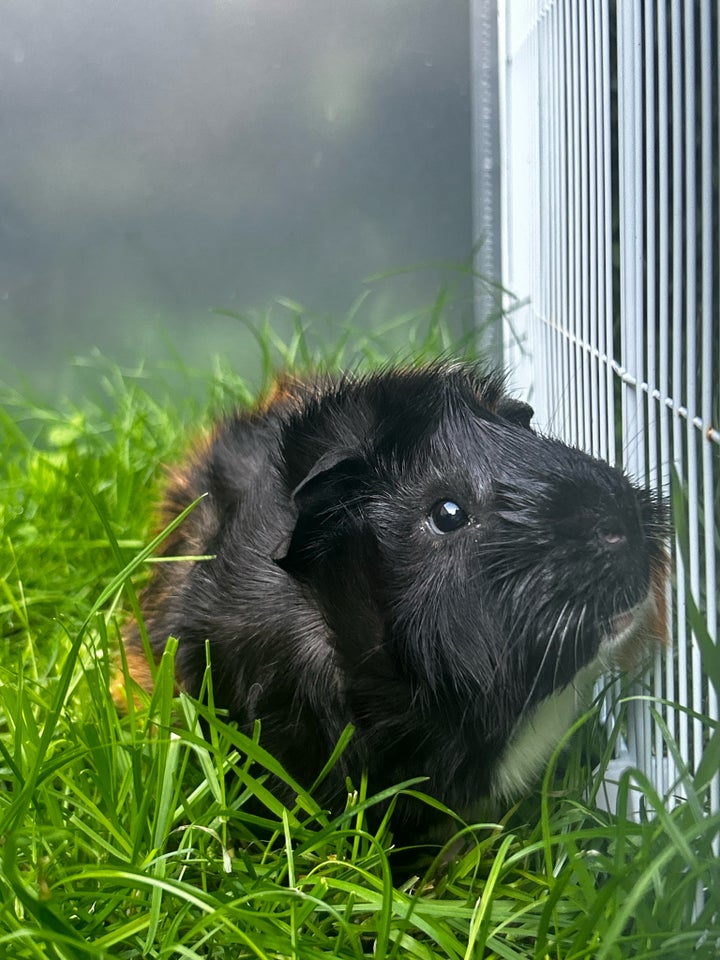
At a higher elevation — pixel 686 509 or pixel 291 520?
pixel 686 509

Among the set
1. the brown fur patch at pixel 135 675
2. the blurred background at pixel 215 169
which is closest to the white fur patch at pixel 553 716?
the brown fur patch at pixel 135 675

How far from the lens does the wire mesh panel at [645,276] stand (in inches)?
41.1

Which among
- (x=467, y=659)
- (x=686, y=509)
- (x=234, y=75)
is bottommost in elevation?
(x=467, y=659)

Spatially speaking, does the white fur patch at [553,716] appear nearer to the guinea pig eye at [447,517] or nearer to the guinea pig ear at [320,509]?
the guinea pig eye at [447,517]

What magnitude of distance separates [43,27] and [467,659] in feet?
8.26

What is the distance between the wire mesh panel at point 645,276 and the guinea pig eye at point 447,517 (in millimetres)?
275

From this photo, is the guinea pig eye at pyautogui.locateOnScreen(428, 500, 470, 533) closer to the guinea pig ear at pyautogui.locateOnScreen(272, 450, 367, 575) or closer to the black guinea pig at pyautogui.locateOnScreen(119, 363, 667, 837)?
the black guinea pig at pyautogui.locateOnScreen(119, 363, 667, 837)

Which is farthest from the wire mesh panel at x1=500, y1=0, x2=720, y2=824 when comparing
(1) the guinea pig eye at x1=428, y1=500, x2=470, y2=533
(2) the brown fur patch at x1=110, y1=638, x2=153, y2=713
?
(2) the brown fur patch at x1=110, y1=638, x2=153, y2=713

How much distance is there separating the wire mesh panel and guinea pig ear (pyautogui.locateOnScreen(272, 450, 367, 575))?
43 centimetres

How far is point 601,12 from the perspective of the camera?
1577 mm

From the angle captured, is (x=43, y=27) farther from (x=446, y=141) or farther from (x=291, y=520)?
(x=291, y=520)

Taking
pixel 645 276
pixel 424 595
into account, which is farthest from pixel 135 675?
pixel 645 276

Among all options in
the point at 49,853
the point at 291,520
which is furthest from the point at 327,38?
the point at 49,853

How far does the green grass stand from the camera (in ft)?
3.53
